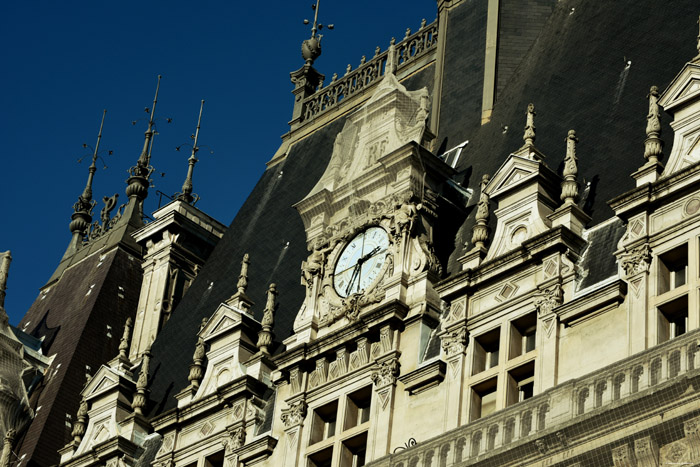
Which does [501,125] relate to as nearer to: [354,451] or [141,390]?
[354,451]

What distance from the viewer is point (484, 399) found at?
112ft

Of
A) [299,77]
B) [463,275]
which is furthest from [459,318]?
[299,77]

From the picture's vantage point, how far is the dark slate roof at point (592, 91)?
3697 centimetres

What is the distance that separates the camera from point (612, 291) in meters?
32.4

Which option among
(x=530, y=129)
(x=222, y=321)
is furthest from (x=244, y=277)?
(x=530, y=129)

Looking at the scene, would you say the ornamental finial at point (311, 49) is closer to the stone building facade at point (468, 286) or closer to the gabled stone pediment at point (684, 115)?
the stone building facade at point (468, 286)

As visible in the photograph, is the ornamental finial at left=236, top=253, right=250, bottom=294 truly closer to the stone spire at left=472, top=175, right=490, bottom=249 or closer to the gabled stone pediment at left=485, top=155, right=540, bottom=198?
the stone spire at left=472, top=175, right=490, bottom=249

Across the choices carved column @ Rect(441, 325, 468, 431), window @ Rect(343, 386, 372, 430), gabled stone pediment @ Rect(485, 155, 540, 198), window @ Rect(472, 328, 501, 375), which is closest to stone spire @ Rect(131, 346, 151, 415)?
window @ Rect(343, 386, 372, 430)

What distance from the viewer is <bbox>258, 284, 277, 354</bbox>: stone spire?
41.1 metres

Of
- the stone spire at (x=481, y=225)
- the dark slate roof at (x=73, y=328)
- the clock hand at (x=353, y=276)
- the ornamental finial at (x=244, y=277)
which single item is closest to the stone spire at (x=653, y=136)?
the stone spire at (x=481, y=225)

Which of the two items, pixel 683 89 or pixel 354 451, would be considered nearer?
pixel 683 89

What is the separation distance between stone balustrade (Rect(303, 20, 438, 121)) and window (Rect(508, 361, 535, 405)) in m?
16.7

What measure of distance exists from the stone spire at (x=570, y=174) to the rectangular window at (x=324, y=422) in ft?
21.6

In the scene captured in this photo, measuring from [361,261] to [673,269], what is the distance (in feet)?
28.4
